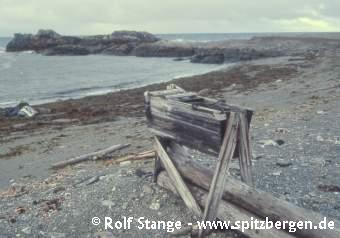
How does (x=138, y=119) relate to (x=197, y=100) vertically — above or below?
below

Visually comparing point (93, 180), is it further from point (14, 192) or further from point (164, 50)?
point (164, 50)

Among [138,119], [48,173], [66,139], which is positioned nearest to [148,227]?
[48,173]

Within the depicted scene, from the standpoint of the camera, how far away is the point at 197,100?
300 inches

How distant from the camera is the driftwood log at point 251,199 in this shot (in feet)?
18.4

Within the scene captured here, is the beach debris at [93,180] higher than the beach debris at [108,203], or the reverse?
the beach debris at [108,203]

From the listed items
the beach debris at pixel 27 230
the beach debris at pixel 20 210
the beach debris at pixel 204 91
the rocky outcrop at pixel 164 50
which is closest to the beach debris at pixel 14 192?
the beach debris at pixel 20 210

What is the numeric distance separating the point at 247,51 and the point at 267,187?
62.8m

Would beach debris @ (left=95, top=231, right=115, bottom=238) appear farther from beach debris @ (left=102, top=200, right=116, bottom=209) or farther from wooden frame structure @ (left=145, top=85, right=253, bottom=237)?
wooden frame structure @ (left=145, top=85, right=253, bottom=237)

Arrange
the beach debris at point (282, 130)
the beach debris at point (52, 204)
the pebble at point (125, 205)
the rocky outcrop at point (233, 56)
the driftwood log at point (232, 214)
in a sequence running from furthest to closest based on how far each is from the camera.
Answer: the rocky outcrop at point (233, 56) < the beach debris at point (282, 130) < the beach debris at point (52, 204) < the pebble at point (125, 205) < the driftwood log at point (232, 214)

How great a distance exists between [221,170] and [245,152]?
42 centimetres

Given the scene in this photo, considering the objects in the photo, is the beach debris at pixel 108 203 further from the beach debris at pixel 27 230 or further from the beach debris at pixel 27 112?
the beach debris at pixel 27 112

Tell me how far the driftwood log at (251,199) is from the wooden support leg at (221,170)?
4.6 inches

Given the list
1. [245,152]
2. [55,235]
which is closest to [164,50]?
[55,235]

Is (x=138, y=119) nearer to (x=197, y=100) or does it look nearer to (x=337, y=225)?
(x=197, y=100)
